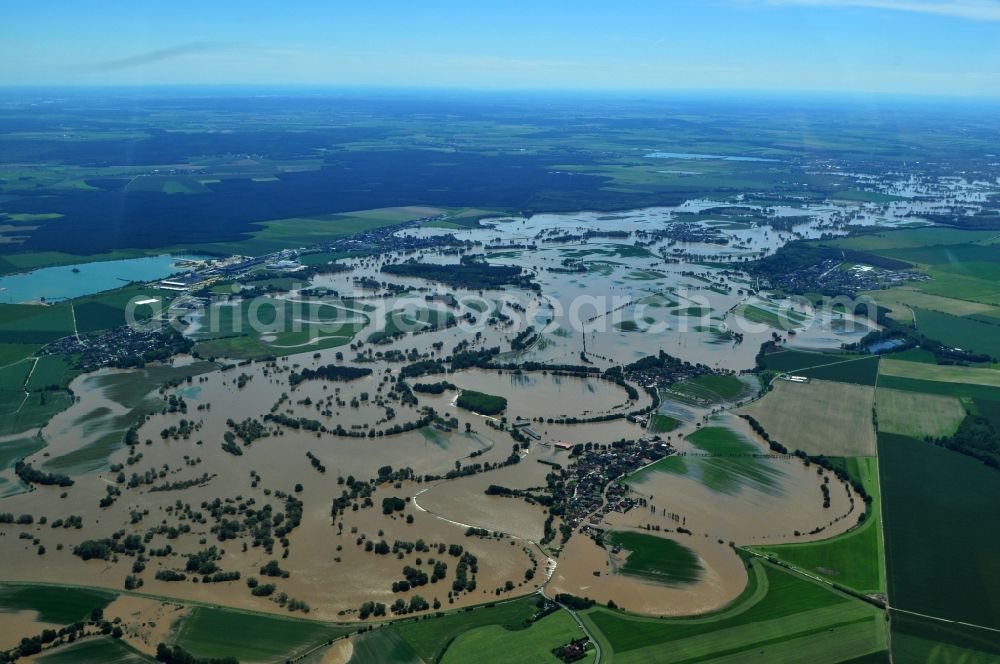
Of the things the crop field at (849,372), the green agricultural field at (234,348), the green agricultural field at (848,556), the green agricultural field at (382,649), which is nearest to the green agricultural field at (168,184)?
the green agricultural field at (234,348)

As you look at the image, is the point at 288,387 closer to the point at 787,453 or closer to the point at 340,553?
→ the point at 340,553

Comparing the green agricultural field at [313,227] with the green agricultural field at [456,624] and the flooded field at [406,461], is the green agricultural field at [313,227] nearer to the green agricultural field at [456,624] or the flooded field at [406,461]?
the flooded field at [406,461]

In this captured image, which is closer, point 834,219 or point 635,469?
point 635,469

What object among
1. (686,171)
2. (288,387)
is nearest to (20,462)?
(288,387)

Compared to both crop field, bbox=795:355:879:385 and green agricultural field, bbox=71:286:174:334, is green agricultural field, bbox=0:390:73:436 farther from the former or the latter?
crop field, bbox=795:355:879:385

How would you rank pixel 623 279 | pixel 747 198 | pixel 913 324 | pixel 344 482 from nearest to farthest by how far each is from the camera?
1. pixel 344 482
2. pixel 913 324
3. pixel 623 279
4. pixel 747 198
